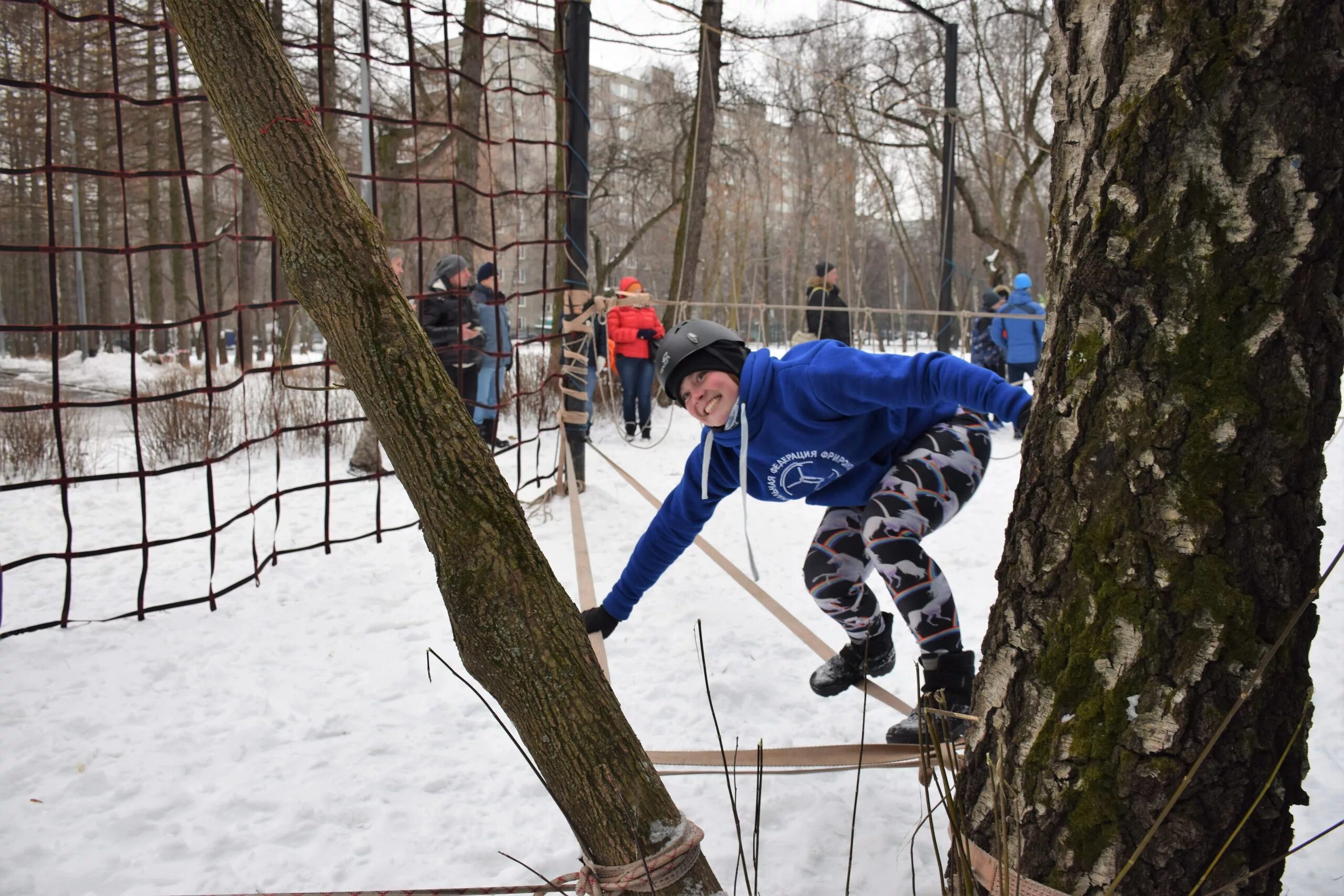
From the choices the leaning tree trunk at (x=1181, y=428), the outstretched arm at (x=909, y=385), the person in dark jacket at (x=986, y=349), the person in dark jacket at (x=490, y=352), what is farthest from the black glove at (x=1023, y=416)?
the person in dark jacket at (x=986, y=349)

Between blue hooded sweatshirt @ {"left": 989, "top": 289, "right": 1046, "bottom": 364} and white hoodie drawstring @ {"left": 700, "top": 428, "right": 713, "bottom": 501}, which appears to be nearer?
white hoodie drawstring @ {"left": 700, "top": 428, "right": 713, "bottom": 501}

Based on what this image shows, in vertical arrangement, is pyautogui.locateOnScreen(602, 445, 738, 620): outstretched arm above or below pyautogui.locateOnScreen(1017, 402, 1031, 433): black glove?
below

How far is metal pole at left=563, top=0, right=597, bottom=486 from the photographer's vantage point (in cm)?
524

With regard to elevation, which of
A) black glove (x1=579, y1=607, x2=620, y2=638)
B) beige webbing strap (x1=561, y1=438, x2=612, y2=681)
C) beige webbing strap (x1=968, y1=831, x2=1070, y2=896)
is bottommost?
beige webbing strap (x1=561, y1=438, x2=612, y2=681)

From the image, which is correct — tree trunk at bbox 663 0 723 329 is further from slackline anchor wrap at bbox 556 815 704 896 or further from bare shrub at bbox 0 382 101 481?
slackline anchor wrap at bbox 556 815 704 896

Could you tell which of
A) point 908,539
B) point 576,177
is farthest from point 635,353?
point 908,539

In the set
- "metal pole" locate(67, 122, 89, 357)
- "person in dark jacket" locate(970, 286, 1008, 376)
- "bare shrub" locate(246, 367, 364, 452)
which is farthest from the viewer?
"metal pole" locate(67, 122, 89, 357)

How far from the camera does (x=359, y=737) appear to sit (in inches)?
102

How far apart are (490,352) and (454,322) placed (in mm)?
350

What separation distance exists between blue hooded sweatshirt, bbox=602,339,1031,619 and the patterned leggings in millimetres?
75

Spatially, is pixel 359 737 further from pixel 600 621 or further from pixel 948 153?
pixel 948 153

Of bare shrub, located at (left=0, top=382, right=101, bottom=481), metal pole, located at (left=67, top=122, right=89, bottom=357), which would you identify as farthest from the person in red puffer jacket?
metal pole, located at (left=67, top=122, right=89, bottom=357)

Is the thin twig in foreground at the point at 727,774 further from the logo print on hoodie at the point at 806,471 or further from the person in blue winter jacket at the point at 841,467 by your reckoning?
the logo print on hoodie at the point at 806,471

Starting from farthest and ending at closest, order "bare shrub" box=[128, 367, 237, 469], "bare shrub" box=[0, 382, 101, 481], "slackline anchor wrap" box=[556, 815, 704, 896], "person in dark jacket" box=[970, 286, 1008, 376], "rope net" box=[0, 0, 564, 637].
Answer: "person in dark jacket" box=[970, 286, 1008, 376]
"bare shrub" box=[128, 367, 237, 469]
"bare shrub" box=[0, 382, 101, 481]
"rope net" box=[0, 0, 564, 637]
"slackline anchor wrap" box=[556, 815, 704, 896]
